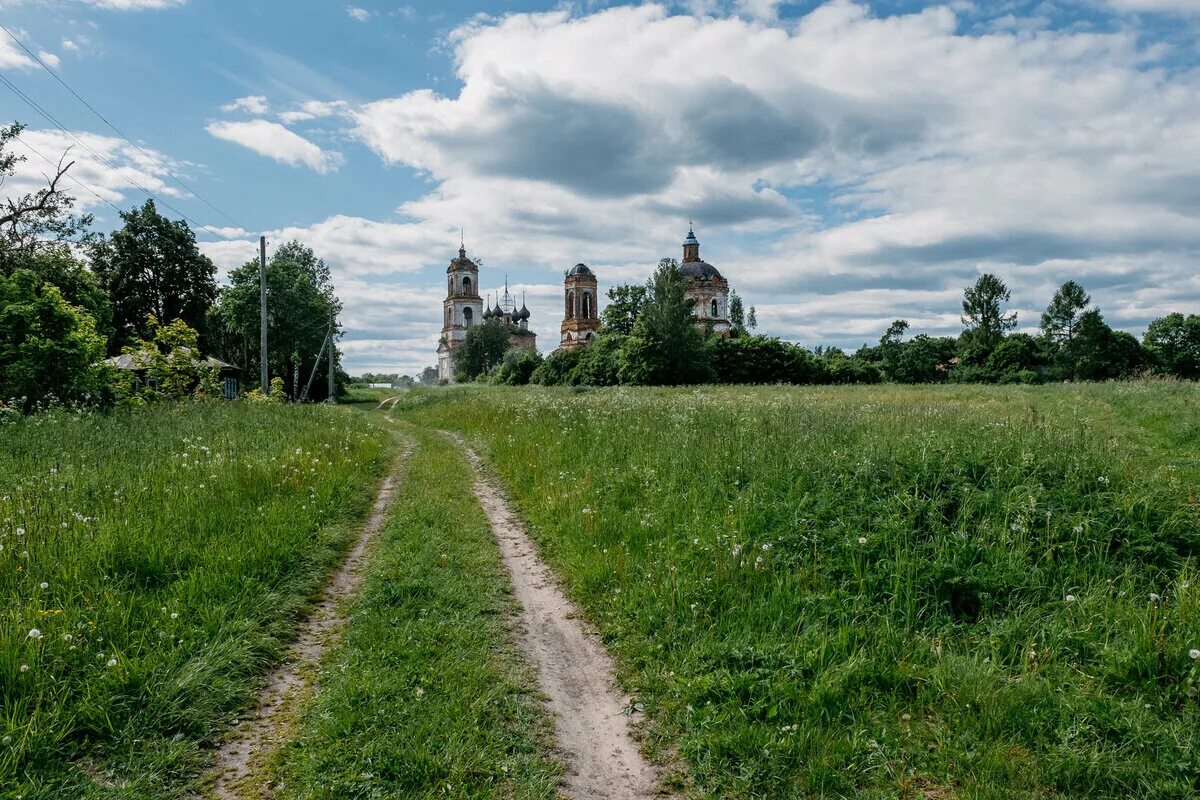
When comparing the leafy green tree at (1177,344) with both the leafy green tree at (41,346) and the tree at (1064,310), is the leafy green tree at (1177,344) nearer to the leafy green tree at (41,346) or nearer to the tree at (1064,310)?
the tree at (1064,310)

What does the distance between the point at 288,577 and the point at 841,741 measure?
539cm

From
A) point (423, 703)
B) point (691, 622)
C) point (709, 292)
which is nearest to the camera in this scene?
point (423, 703)

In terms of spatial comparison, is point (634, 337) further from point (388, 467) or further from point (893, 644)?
point (893, 644)

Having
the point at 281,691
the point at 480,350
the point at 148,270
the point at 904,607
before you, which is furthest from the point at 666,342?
the point at 480,350

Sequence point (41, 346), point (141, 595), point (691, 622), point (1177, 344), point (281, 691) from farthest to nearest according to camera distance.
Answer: point (1177, 344)
point (41, 346)
point (691, 622)
point (141, 595)
point (281, 691)

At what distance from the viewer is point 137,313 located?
1978 inches

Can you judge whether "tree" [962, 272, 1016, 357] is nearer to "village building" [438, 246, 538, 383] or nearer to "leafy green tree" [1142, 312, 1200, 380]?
"leafy green tree" [1142, 312, 1200, 380]

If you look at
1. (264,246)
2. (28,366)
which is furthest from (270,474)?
(264,246)

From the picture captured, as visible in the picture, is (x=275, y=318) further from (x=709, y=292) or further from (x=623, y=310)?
(x=709, y=292)

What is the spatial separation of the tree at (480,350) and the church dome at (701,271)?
107 feet

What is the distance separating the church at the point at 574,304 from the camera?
98.8 meters

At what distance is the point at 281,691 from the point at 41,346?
17211mm

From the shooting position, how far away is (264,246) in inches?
1206

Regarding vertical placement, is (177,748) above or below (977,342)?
below
